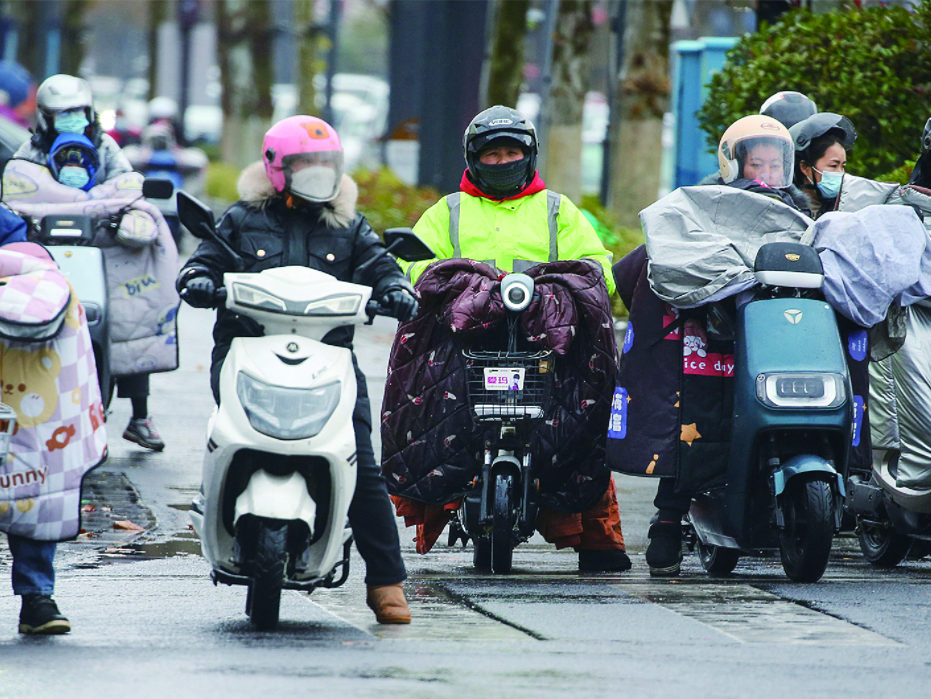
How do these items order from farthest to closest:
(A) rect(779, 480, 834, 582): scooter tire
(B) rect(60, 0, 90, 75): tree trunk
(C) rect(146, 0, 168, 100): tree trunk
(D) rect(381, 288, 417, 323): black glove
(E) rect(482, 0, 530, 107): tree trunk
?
(C) rect(146, 0, 168, 100): tree trunk
(B) rect(60, 0, 90, 75): tree trunk
(E) rect(482, 0, 530, 107): tree trunk
(A) rect(779, 480, 834, 582): scooter tire
(D) rect(381, 288, 417, 323): black glove

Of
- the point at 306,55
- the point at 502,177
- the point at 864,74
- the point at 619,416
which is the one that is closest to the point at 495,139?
the point at 502,177

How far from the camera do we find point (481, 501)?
696 cm

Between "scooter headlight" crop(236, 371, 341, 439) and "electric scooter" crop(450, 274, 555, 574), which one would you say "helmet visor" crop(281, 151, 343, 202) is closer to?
"scooter headlight" crop(236, 371, 341, 439)

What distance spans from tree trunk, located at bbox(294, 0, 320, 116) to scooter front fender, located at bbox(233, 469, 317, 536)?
27.0m

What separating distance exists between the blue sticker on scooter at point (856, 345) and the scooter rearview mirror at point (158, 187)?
3.83m

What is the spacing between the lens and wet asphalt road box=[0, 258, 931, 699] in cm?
489

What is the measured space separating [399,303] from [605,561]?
2.08 metres

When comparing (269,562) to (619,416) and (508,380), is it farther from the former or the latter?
(619,416)

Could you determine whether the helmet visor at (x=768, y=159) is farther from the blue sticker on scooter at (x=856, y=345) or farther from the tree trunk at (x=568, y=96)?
the tree trunk at (x=568, y=96)

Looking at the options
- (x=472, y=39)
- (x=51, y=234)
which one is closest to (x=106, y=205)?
(x=51, y=234)

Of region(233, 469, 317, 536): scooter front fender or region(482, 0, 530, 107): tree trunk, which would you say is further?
region(482, 0, 530, 107): tree trunk

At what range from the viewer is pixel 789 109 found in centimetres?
881

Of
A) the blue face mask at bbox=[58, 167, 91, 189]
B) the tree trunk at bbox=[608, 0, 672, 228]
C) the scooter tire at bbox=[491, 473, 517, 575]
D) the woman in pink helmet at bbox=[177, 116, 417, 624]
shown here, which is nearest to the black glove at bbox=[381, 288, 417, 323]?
the woman in pink helmet at bbox=[177, 116, 417, 624]

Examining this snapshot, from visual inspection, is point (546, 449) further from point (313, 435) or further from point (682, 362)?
point (313, 435)
